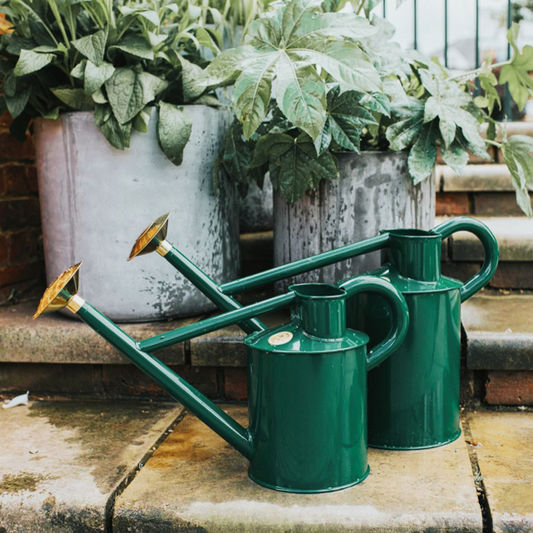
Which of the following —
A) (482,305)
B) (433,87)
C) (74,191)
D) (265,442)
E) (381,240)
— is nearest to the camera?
(265,442)

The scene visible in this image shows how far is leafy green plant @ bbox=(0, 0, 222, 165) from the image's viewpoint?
142cm

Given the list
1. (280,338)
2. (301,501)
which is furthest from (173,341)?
(301,501)

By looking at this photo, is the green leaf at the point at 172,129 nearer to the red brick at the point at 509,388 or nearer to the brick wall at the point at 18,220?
the brick wall at the point at 18,220

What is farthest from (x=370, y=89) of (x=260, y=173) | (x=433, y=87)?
(x=260, y=173)

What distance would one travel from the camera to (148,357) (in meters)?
1.09

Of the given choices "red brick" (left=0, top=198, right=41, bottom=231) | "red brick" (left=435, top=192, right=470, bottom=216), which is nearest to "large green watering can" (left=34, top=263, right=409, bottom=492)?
"red brick" (left=0, top=198, right=41, bottom=231)

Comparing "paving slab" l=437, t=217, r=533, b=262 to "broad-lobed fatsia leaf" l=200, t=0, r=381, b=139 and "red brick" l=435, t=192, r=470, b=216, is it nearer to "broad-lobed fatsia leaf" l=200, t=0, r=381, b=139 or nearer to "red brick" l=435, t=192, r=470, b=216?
"red brick" l=435, t=192, r=470, b=216

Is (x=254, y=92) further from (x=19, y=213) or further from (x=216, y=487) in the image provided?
(x=19, y=213)

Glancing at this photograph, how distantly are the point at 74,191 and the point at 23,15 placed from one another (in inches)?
16.7

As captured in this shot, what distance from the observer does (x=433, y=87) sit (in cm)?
144

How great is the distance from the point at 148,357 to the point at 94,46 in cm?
75

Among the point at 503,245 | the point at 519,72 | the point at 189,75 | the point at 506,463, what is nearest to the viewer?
the point at 506,463

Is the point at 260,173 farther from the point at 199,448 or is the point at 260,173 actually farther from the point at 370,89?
the point at 199,448

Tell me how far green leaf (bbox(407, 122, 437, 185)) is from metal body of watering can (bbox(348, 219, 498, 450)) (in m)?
0.27
